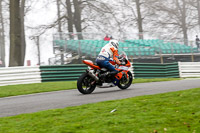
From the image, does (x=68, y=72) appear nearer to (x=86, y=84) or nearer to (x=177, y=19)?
(x=86, y=84)

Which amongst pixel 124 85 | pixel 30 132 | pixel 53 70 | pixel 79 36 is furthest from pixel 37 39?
pixel 30 132

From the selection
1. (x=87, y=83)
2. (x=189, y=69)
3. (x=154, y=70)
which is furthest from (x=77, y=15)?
(x=87, y=83)

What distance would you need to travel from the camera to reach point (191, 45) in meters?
23.6

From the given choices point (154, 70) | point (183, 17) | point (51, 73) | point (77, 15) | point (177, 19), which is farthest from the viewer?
point (177, 19)

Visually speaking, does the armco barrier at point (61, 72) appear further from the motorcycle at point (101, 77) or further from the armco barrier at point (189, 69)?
the armco barrier at point (189, 69)

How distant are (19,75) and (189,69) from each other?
34.0ft

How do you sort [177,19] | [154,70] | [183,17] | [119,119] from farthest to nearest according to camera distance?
[177,19] → [183,17] → [154,70] → [119,119]

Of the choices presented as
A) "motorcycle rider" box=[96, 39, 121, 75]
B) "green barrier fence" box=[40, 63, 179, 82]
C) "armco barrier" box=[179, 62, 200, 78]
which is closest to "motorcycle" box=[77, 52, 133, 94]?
"motorcycle rider" box=[96, 39, 121, 75]

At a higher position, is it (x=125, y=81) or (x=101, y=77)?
(x=101, y=77)

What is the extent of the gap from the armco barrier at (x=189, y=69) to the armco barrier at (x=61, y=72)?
653 cm

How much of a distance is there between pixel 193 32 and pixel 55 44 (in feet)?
85.3

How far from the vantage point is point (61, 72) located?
53.8 feet

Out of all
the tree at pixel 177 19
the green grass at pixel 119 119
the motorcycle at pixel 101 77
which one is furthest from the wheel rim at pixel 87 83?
the tree at pixel 177 19

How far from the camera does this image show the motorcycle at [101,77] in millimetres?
9875
